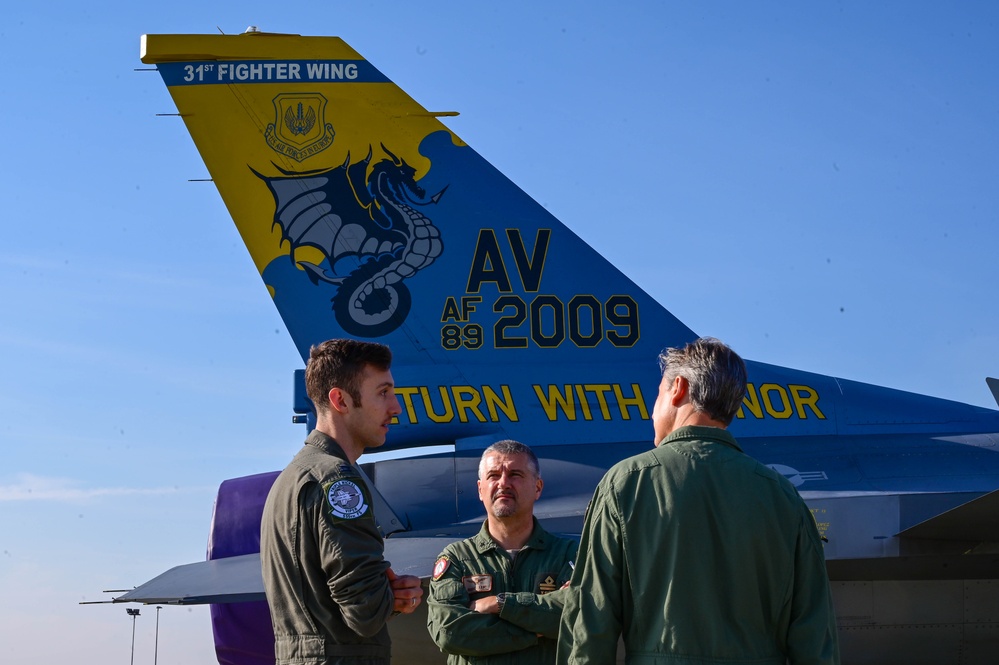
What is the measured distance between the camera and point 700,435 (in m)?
2.59

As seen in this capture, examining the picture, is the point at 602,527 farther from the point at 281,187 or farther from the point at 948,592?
the point at 281,187

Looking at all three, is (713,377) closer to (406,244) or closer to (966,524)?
(966,524)

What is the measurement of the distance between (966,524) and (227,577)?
14.7ft

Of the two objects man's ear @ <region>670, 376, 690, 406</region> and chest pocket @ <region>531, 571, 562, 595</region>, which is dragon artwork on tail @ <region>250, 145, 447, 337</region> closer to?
chest pocket @ <region>531, 571, 562, 595</region>

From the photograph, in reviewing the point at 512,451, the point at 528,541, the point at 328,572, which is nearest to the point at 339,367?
the point at 328,572

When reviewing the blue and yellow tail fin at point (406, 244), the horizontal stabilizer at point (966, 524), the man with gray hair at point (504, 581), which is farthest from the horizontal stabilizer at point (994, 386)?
the man with gray hair at point (504, 581)

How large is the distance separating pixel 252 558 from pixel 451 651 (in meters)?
3.14

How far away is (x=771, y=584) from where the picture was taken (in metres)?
2.48

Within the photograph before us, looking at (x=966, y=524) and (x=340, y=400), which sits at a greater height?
(x=340, y=400)

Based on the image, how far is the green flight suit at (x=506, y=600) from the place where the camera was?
3.75 meters

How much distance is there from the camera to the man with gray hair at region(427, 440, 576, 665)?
3.78m

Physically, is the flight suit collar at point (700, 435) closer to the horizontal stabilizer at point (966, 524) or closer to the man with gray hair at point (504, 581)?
the man with gray hair at point (504, 581)

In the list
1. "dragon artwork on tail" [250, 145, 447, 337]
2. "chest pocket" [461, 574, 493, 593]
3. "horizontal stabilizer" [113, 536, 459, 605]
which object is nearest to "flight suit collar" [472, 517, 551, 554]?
"chest pocket" [461, 574, 493, 593]

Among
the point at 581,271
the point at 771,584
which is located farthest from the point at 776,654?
the point at 581,271
